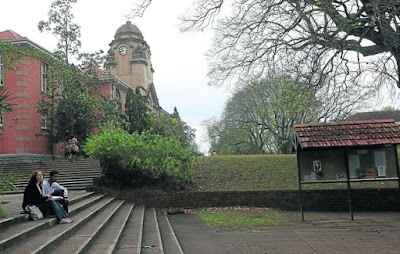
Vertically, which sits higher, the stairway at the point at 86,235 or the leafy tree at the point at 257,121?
the leafy tree at the point at 257,121

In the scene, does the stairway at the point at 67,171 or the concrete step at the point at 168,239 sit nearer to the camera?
the concrete step at the point at 168,239

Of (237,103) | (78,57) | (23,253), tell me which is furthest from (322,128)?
(237,103)

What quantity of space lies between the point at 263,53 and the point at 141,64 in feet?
152

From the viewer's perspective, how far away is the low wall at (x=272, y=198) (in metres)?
16.1

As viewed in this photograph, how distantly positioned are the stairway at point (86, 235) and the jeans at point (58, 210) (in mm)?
153

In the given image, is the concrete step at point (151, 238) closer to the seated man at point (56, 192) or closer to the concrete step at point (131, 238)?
the concrete step at point (131, 238)

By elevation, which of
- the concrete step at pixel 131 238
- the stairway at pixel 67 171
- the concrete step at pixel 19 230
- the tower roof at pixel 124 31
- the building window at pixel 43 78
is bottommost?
the concrete step at pixel 131 238

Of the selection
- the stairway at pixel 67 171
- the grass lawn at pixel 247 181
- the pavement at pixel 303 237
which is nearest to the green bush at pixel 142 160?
the grass lawn at pixel 247 181

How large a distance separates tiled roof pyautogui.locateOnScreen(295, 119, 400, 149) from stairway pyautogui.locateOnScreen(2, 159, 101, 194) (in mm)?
10397

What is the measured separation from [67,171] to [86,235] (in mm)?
15588

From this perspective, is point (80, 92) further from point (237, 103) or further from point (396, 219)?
point (396, 219)

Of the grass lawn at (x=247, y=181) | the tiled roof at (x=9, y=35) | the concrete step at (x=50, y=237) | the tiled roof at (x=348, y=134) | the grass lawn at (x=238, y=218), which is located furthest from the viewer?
the tiled roof at (x=9, y=35)

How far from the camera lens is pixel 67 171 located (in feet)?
76.4

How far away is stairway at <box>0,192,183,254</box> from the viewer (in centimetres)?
704
